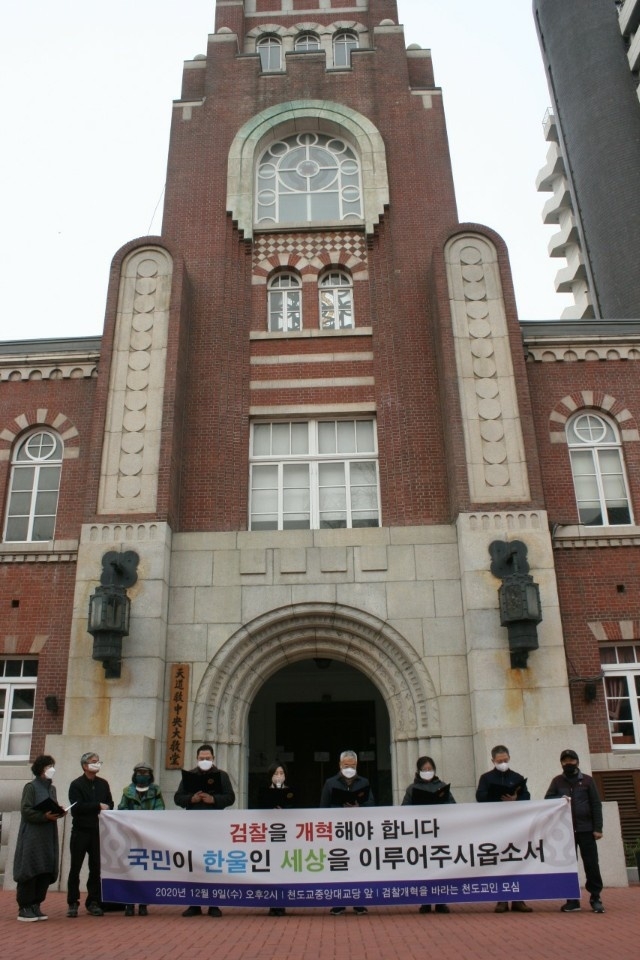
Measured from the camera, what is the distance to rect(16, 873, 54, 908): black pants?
29.1 ft

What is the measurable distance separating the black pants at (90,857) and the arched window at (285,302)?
417 inches

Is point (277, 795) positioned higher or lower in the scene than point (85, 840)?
higher

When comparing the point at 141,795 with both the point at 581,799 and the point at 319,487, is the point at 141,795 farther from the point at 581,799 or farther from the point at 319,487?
the point at 319,487

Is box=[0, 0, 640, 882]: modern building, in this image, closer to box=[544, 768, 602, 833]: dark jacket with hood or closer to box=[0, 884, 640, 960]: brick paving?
box=[544, 768, 602, 833]: dark jacket with hood

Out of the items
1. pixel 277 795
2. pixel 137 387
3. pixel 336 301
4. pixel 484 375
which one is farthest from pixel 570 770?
pixel 336 301

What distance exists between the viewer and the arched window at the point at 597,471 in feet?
51.4

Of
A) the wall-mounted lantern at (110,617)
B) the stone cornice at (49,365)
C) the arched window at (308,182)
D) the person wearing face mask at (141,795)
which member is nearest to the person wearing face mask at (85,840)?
the person wearing face mask at (141,795)

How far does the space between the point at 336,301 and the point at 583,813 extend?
443 inches

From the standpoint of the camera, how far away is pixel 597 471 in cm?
1598

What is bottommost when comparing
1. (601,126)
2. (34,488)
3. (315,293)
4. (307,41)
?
(34,488)

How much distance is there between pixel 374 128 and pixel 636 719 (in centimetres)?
1353

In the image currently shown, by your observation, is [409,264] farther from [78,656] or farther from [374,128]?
[78,656]

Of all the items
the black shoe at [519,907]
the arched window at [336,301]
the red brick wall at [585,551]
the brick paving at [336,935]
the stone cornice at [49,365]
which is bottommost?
the brick paving at [336,935]

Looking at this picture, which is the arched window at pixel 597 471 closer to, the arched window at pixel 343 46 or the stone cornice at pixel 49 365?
the stone cornice at pixel 49 365
